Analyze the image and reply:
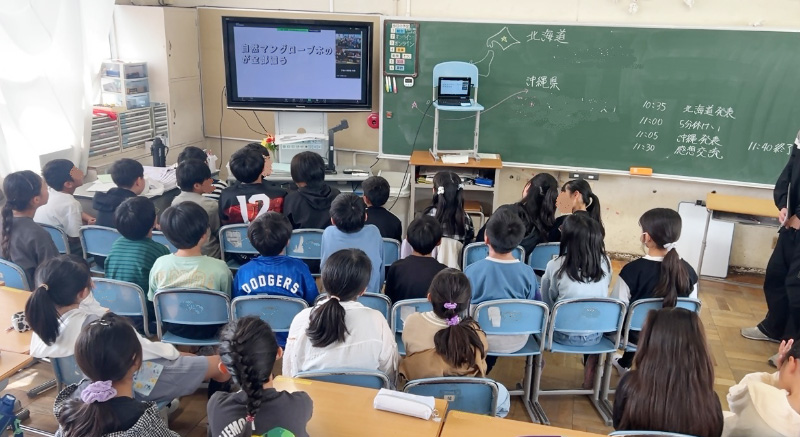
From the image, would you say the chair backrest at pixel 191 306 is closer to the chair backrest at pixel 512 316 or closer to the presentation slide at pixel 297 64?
the chair backrest at pixel 512 316

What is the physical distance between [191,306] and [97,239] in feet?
3.56

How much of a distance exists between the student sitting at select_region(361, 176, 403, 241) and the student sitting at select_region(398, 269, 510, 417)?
1407mm

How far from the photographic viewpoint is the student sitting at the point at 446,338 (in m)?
2.20

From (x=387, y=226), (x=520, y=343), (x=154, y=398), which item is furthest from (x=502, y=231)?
(x=154, y=398)

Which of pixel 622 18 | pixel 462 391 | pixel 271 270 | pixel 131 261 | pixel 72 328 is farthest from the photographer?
pixel 622 18

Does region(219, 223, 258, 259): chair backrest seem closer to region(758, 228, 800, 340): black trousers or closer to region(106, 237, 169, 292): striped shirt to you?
region(106, 237, 169, 292): striped shirt

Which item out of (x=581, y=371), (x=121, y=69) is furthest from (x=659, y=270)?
(x=121, y=69)

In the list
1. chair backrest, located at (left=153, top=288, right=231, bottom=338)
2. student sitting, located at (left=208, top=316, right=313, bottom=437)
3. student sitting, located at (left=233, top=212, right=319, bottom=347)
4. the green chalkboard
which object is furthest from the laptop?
student sitting, located at (left=208, top=316, right=313, bottom=437)

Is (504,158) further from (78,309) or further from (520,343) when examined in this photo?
(78,309)

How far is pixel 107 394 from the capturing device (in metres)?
1.63

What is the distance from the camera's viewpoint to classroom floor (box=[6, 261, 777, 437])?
9.98ft

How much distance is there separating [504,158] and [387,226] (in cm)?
195

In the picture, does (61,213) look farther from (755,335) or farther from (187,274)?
(755,335)

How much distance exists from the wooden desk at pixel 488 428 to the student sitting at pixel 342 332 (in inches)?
16.1
